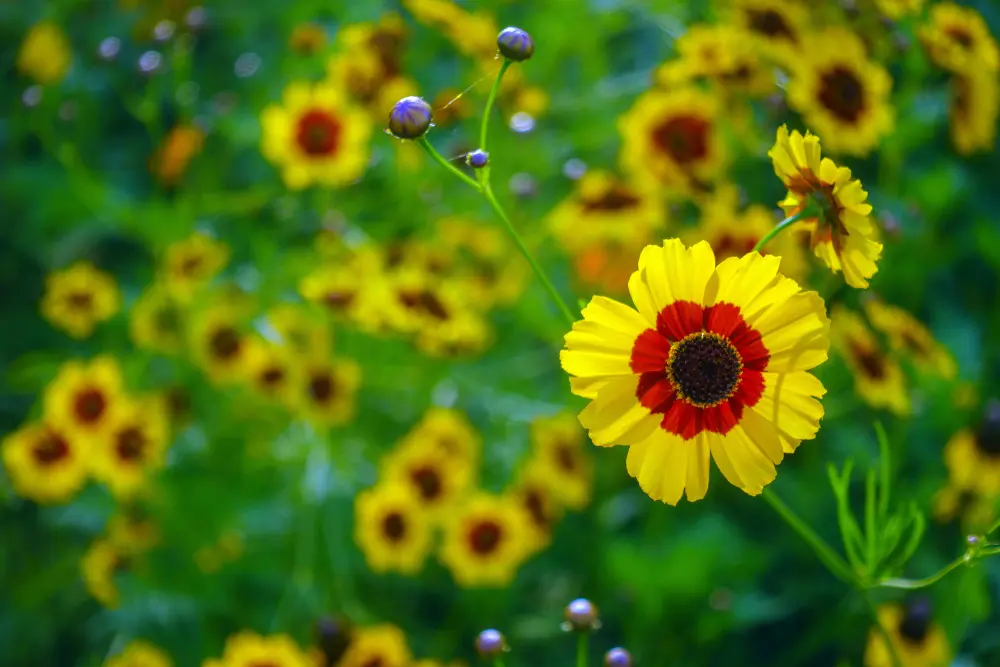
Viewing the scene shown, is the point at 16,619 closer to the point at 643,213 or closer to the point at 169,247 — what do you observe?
the point at 169,247

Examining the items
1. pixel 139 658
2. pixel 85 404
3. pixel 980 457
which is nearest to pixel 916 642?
pixel 980 457

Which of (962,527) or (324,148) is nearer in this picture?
(962,527)

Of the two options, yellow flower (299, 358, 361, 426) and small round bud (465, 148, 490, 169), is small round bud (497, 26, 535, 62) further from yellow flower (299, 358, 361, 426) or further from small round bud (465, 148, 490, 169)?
yellow flower (299, 358, 361, 426)

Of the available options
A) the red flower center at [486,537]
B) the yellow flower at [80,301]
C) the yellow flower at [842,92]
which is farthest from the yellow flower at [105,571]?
the yellow flower at [842,92]

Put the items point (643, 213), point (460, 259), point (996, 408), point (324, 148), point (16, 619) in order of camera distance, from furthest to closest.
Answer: point (460, 259) → point (16, 619) → point (324, 148) → point (643, 213) → point (996, 408)

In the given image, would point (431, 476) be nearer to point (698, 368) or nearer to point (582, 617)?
point (582, 617)

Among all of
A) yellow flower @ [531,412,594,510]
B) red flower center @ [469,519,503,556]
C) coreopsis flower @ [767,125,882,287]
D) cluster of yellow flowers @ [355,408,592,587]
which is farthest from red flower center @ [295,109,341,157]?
coreopsis flower @ [767,125,882,287]

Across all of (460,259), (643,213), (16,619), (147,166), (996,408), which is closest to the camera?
(996,408)

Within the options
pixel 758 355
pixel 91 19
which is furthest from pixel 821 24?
pixel 91 19
